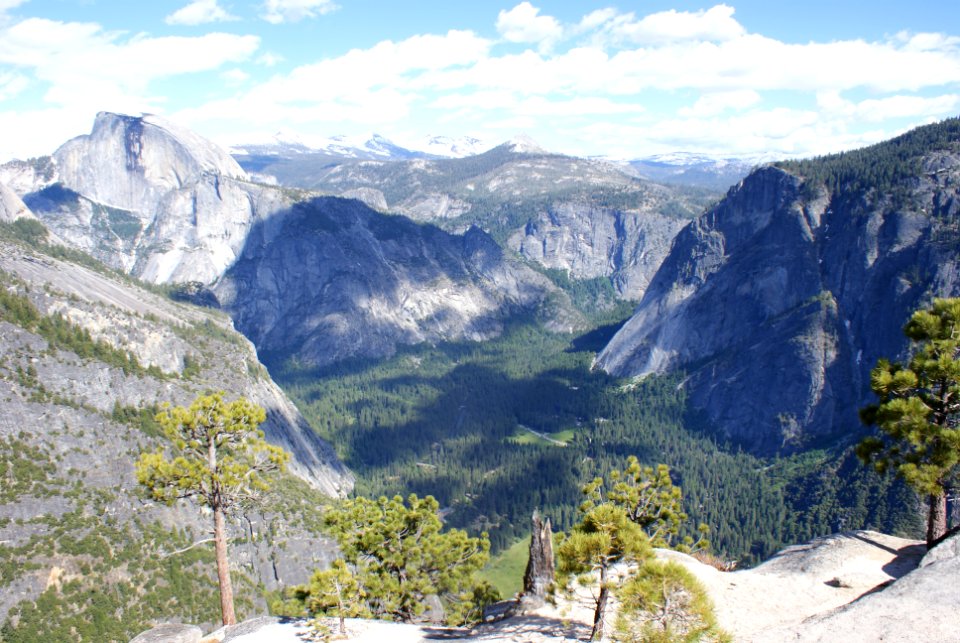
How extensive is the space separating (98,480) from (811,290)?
143 meters

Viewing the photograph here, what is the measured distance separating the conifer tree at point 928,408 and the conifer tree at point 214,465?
22.9 m

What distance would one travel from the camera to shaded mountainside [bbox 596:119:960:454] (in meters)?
133

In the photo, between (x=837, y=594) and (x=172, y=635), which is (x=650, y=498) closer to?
(x=837, y=594)

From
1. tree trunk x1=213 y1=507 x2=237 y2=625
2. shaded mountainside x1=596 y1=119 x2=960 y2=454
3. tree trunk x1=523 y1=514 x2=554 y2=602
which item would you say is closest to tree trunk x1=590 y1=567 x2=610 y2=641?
tree trunk x1=523 y1=514 x2=554 y2=602

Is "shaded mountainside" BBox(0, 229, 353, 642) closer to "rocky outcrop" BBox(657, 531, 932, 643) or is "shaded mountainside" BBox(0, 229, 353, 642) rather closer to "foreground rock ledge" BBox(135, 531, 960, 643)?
"foreground rock ledge" BBox(135, 531, 960, 643)

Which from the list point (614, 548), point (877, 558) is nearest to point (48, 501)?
point (614, 548)

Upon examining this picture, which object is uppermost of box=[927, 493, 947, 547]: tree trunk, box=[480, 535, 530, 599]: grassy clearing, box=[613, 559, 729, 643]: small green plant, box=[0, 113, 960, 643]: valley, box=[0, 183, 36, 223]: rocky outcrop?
box=[0, 183, 36, 223]: rocky outcrop

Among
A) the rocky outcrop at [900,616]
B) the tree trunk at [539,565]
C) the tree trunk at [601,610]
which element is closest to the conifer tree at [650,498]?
the tree trunk at [539,565]

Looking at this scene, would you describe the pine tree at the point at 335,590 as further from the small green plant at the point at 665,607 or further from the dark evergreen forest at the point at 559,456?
the dark evergreen forest at the point at 559,456

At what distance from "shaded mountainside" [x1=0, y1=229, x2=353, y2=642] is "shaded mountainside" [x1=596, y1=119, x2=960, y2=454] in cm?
9921

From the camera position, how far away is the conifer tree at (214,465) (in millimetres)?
25438

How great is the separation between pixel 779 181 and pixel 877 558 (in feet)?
556

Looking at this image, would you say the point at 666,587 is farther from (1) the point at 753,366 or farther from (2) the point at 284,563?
(1) the point at 753,366

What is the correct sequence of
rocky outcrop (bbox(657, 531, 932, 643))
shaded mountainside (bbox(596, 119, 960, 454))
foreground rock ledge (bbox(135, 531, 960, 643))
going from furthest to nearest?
shaded mountainside (bbox(596, 119, 960, 454))
foreground rock ledge (bbox(135, 531, 960, 643))
rocky outcrop (bbox(657, 531, 932, 643))
